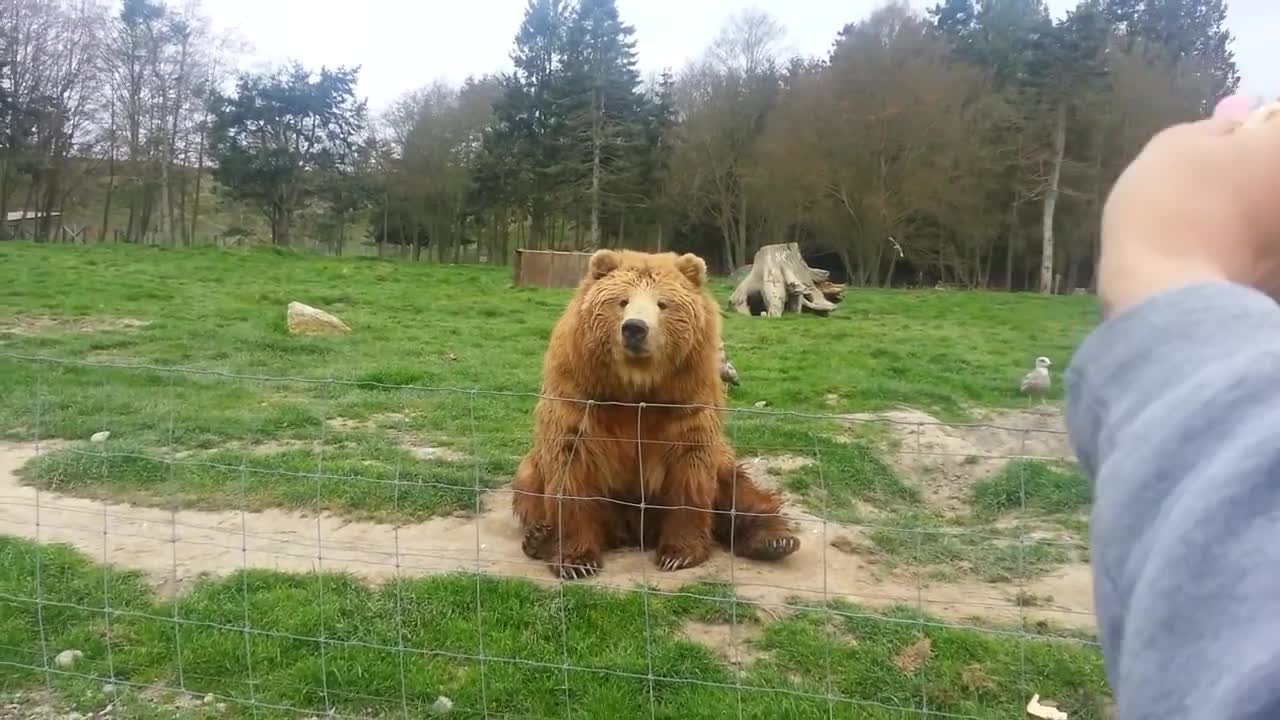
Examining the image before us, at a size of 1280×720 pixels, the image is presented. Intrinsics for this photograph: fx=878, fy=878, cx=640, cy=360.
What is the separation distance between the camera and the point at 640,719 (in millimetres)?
3285

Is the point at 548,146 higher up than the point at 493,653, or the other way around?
the point at 548,146

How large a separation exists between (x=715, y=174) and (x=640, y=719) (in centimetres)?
2648

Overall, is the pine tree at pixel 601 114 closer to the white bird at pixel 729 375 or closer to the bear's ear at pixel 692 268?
the white bird at pixel 729 375

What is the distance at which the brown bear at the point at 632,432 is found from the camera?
174 inches

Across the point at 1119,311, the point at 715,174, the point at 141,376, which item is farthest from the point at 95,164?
the point at 1119,311

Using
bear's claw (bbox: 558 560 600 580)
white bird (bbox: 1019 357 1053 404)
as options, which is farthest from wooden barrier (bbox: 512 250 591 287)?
bear's claw (bbox: 558 560 600 580)

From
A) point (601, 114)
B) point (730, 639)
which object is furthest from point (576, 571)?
point (601, 114)

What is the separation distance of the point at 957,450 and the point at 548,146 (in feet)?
84.5

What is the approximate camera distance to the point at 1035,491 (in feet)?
19.0

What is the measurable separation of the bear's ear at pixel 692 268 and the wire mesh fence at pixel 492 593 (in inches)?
32.4

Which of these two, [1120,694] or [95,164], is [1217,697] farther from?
[95,164]

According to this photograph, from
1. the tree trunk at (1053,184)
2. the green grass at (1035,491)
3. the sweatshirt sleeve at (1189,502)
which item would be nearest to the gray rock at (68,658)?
the sweatshirt sleeve at (1189,502)

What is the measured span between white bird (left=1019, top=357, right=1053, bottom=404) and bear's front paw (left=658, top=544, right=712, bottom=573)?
439 centimetres

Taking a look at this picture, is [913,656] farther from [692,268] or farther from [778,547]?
[692,268]
